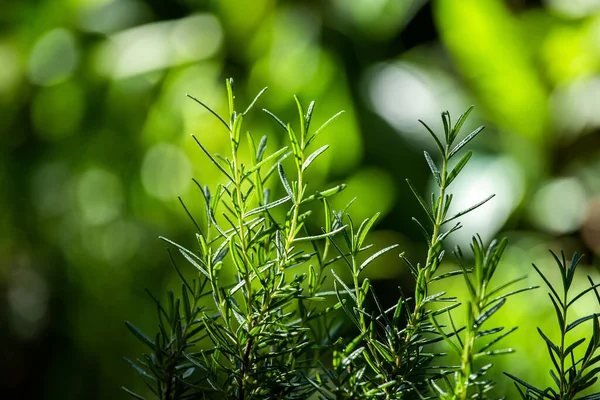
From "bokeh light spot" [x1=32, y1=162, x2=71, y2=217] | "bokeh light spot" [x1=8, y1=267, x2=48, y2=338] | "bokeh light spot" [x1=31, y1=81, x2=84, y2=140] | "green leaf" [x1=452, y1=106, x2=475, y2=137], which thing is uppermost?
"green leaf" [x1=452, y1=106, x2=475, y2=137]

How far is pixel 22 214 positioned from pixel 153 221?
0.77 ft

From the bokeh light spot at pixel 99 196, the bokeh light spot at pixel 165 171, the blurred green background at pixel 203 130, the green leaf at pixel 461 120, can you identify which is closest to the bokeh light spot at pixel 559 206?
the blurred green background at pixel 203 130

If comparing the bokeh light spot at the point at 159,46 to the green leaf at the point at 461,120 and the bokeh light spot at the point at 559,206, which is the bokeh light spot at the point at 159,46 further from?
the green leaf at the point at 461,120

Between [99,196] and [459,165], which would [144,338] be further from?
[99,196]

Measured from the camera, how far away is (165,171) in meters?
0.91

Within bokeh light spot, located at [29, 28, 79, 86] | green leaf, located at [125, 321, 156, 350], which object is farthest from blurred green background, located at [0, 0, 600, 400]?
green leaf, located at [125, 321, 156, 350]

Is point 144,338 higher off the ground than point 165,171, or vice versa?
point 144,338

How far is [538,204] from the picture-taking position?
3.15ft

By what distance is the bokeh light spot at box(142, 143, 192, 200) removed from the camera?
0.90 metres

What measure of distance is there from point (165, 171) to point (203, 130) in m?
0.09

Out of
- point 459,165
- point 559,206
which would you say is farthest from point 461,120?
point 559,206

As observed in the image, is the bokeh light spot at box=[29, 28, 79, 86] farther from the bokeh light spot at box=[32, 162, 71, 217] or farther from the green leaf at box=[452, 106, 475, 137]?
the green leaf at box=[452, 106, 475, 137]

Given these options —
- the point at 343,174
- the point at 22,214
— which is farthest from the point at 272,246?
the point at 22,214

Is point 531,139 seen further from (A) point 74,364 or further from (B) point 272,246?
(B) point 272,246
